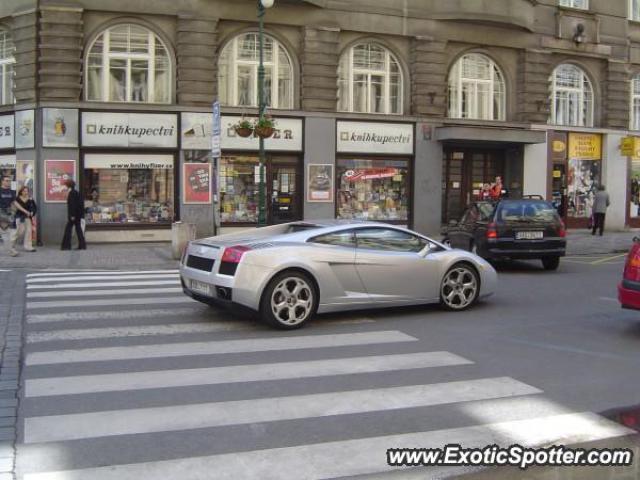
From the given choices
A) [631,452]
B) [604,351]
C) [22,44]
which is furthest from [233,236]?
[22,44]

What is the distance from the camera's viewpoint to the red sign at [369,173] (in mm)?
23539

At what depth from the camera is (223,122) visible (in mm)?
21641

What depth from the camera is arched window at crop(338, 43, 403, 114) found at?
2338 cm

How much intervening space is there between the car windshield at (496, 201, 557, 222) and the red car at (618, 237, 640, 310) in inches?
256

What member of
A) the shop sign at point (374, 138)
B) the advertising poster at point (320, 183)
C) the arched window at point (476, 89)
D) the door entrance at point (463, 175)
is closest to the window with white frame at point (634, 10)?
the arched window at point (476, 89)

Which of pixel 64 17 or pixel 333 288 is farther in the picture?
pixel 64 17

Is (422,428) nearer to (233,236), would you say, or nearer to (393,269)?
(393,269)

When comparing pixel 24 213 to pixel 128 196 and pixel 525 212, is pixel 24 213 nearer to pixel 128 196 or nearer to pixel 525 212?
pixel 128 196

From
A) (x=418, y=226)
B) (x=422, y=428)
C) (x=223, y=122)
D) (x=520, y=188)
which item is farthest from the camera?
(x=520, y=188)

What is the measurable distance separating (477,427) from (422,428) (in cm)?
40

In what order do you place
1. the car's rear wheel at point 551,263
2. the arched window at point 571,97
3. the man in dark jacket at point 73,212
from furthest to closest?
the arched window at point 571,97, the man in dark jacket at point 73,212, the car's rear wheel at point 551,263

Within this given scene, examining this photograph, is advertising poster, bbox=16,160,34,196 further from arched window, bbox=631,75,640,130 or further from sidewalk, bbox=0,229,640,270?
arched window, bbox=631,75,640,130

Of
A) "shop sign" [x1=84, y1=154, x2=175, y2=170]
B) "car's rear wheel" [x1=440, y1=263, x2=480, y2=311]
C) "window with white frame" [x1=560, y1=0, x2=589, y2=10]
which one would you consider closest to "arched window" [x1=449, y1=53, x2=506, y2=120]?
"window with white frame" [x1=560, y1=0, x2=589, y2=10]

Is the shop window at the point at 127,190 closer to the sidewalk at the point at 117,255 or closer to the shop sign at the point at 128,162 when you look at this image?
the shop sign at the point at 128,162
